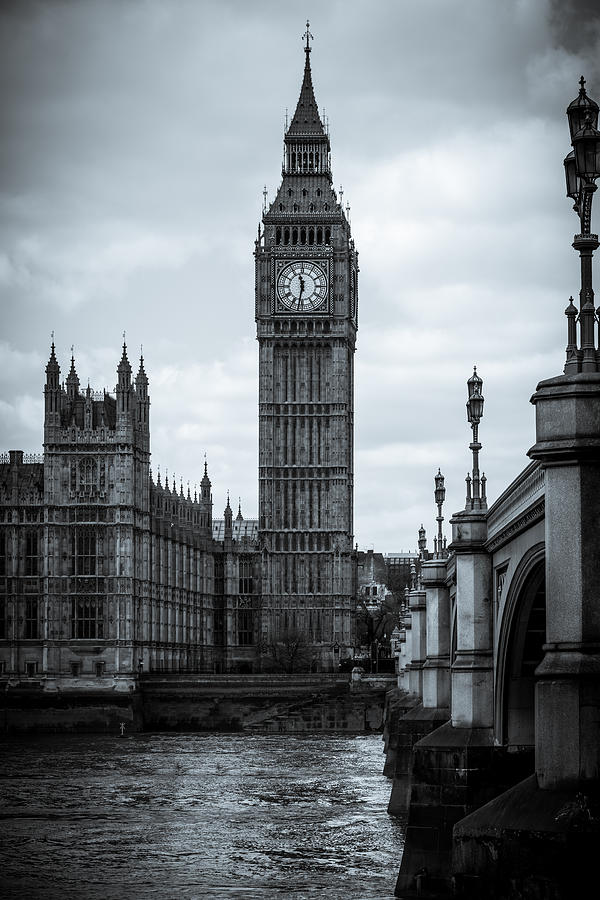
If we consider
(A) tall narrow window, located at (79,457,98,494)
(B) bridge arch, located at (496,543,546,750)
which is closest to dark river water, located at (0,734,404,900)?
(B) bridge arch, located at (496,543,546,750)

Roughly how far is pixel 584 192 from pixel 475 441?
12.3 m

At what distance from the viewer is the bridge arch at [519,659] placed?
23.3 m

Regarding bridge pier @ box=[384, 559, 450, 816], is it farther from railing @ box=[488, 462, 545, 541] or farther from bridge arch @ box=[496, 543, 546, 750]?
railing @ box=[488, 462, 545, 541]

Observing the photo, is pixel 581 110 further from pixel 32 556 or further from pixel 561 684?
pixel 32 556

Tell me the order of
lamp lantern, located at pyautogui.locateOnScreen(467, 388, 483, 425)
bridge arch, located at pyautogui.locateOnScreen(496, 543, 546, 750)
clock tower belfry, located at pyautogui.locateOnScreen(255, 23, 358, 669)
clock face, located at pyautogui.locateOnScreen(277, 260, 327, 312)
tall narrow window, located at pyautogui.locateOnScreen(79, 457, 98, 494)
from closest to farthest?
bridge arch, located at pyautogui.locateOnScreen(496, 543, 546, 750)
lamp lantern, located at pyautogui.locateOnScreen(467, 388, 483, 425)
tall narrow window, located at pyautogui.locateOnScreen(79, 457, 98, 494)
clock tower belfry, located at pyautogui.locateOnScreen(255, 23, 358, 669)
clock face, located at pyautogui.locateOnScreen(277, 260, 327, 312)

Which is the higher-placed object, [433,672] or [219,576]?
[219,576]

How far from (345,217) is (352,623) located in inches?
1258

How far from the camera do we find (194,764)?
62.4 m

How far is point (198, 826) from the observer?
39.5m

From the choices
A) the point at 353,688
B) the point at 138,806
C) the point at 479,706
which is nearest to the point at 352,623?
the point at 353,688

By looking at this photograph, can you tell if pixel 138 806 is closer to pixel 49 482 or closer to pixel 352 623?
pixel 49 482

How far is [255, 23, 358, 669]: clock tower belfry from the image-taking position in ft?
395

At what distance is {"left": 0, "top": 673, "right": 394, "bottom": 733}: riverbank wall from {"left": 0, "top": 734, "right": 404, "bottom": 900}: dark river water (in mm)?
20205

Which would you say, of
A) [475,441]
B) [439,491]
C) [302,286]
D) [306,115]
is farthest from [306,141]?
[475,441]
